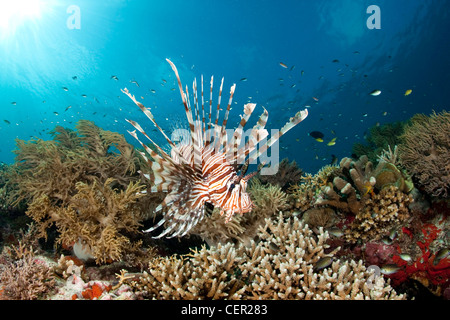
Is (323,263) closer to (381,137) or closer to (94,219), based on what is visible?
(94,219)

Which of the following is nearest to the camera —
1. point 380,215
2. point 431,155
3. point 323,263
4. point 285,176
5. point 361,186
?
point 323,263

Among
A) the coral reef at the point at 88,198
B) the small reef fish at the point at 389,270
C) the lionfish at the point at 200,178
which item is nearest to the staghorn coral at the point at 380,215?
the small reef fish at the point at 389,270

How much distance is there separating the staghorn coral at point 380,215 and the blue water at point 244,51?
76.0 feet

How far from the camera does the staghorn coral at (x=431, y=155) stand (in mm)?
3688

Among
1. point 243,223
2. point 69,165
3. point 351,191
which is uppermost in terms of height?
point 69,165

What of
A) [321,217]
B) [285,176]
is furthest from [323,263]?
[285,176]

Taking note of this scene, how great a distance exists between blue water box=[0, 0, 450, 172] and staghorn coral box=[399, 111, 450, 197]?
21.9m

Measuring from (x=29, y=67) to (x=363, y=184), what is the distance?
54.6 metres

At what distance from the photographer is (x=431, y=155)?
13.1ft

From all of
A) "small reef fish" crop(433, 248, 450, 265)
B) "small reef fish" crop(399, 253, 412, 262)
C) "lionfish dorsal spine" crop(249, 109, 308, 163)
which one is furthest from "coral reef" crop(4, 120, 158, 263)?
"small reef fish" crop(433, 248, 450, 265)

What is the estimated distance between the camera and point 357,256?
3.53 meters

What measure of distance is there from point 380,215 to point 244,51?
35.9m
